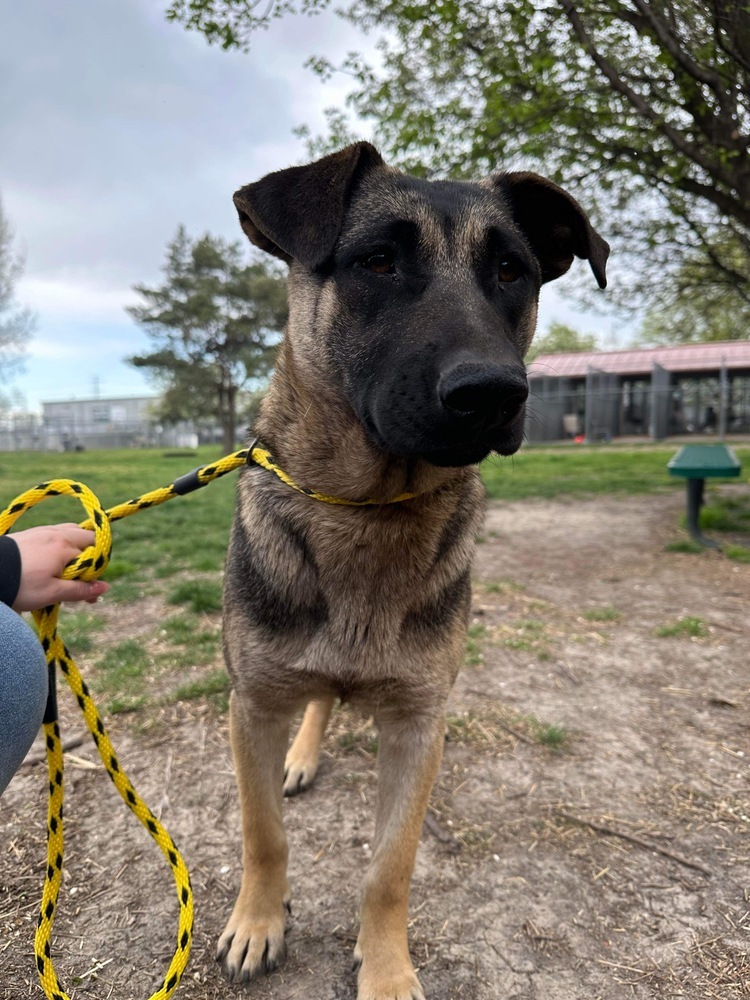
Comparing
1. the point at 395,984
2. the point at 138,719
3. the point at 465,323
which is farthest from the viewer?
the point at 138,719

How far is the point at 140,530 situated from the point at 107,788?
20.7 feet

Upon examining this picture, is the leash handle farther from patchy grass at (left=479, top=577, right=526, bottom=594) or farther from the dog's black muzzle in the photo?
patchy grass at (left=479, top=577, right=526, bottom=594)

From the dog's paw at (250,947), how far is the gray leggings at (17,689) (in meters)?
1.08

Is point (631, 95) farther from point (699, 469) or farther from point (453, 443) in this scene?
point (453, 443)

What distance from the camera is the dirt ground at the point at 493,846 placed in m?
2.05

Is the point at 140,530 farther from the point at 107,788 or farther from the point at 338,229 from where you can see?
the point at 338,229

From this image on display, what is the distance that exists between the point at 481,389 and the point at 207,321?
113ft

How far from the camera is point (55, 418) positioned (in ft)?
182

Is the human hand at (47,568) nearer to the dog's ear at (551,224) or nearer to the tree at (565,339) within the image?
the dog's ear at (551,224)

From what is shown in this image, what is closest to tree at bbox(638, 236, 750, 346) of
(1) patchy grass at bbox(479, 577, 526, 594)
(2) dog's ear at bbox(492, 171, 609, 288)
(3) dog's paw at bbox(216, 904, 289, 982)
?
(1) patchy grass at bbox(479, 577, 526, 594)

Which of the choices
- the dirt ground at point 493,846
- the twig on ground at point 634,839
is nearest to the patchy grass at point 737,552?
the dirt ground at point 493,846

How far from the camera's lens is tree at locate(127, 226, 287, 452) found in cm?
3356

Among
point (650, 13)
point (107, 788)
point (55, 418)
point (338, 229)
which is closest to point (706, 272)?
point (650, 13)

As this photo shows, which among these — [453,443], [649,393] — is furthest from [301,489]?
[649,393]
